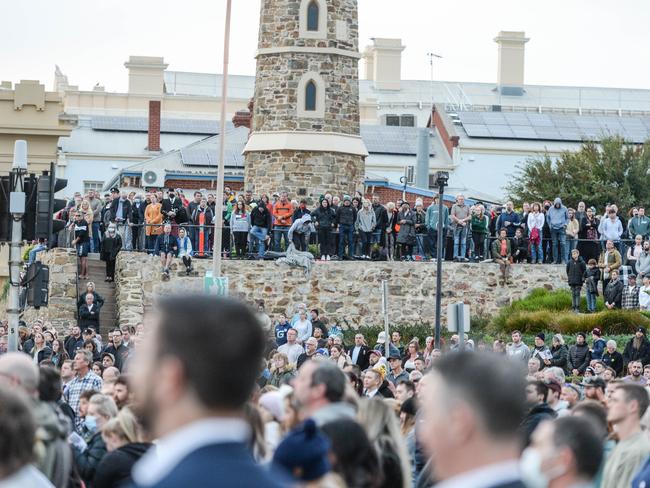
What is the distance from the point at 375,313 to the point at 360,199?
3067 mm

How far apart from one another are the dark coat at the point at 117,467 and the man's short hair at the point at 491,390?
4.28 m

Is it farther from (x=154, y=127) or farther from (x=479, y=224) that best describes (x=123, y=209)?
(x=154, y=127)

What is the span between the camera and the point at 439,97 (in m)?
79.4

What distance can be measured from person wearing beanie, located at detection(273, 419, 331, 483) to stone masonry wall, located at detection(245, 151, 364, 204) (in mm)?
34011

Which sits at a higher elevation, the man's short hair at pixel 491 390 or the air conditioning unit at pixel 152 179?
the air conditioning unit at pixel 152 179

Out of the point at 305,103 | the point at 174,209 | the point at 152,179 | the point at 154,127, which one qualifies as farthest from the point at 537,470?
the point at 154,127

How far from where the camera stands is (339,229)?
36.3 metres

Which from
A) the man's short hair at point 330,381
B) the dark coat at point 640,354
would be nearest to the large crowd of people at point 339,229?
the dark coat at point 640,354

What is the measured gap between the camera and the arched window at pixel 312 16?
40281 mm

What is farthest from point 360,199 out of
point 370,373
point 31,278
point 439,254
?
point 370,373

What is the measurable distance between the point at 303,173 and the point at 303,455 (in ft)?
113

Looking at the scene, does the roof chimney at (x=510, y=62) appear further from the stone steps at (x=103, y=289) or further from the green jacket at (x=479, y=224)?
the stone steps at (x=103, y=289)

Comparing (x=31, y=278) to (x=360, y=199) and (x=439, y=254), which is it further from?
(x=360, y=199)

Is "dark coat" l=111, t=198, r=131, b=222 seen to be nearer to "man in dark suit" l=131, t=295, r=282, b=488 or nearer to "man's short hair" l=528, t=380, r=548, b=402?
"man's short hair" l=528, t=380, r=548, b=402
